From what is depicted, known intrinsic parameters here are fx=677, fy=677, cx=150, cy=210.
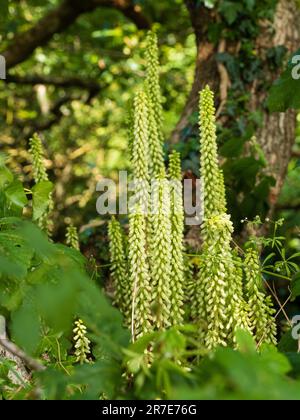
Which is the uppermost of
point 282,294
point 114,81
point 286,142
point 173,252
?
point 114,81

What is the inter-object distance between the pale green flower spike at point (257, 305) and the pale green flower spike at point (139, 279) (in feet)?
1.07

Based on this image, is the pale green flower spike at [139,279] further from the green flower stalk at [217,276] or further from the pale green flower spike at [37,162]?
the pale green flower spike at [37,162]

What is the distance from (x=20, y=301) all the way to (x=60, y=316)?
0.39 meters

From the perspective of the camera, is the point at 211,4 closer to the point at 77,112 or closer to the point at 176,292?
the point at 176,292

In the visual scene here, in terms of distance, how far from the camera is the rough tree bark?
3977 millimetres

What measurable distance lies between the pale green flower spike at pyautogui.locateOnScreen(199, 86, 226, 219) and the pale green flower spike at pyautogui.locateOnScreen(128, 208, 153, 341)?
29cm

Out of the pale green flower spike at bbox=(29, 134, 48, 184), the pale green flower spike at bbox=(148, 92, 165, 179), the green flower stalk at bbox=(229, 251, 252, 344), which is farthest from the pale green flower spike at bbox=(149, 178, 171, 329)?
the pale green flower spike at bbox=(29, 134, 48, 184)

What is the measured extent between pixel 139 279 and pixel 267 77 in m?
2.23

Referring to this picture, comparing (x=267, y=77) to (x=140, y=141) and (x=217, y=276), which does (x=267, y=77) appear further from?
(x=217, y=276)

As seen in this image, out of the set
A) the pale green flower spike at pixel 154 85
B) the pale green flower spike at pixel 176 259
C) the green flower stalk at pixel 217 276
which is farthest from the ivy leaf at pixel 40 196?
the pale green flower spike at pixel 154 85

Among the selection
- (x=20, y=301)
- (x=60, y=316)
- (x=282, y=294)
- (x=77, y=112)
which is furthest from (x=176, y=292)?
(x=77, y=112)

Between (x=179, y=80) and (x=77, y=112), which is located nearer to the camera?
(x=179, y=80)

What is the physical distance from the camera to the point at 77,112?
26.3 ft

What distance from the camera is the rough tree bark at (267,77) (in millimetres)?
A: 3977
